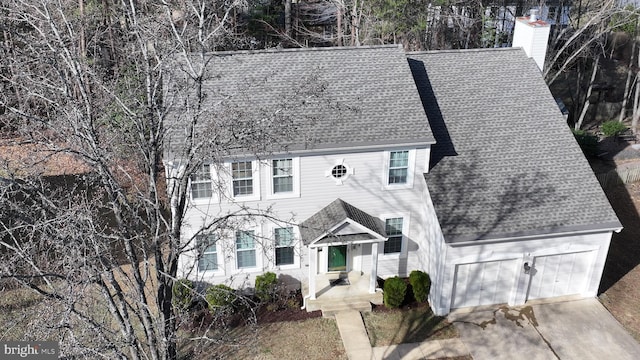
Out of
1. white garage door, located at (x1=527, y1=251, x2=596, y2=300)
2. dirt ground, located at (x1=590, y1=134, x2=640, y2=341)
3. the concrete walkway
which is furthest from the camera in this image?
dirt ground, located at (x1=590, y1=134, x2=640, y2=341)

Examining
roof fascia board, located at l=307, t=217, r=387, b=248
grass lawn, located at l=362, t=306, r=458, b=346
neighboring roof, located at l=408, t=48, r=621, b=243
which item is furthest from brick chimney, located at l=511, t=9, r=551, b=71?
grass lawn, located at l=362, t=306, r=458, b=346

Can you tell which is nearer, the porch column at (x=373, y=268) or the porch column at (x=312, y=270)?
the porch column at (x=312, y=270)

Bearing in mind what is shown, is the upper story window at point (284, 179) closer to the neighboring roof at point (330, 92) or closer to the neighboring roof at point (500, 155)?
the neighboring roof at point (330, 92)

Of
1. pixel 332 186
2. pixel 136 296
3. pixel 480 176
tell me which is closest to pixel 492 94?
pixel 480 176

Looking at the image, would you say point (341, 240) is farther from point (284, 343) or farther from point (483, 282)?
point (483, 282)

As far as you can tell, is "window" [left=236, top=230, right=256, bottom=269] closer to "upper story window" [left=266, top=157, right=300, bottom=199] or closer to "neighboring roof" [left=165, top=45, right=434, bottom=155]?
"upper story window" [left=266, top=157, right=300, bottom=199]

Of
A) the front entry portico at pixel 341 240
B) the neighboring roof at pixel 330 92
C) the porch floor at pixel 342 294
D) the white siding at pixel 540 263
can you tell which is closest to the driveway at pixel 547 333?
the white siding at pixel 540 263

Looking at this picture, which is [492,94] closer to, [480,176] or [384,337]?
[480,176]

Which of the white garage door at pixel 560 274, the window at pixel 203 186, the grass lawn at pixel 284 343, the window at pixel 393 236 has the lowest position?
the grass lawn at pixel 284 343
